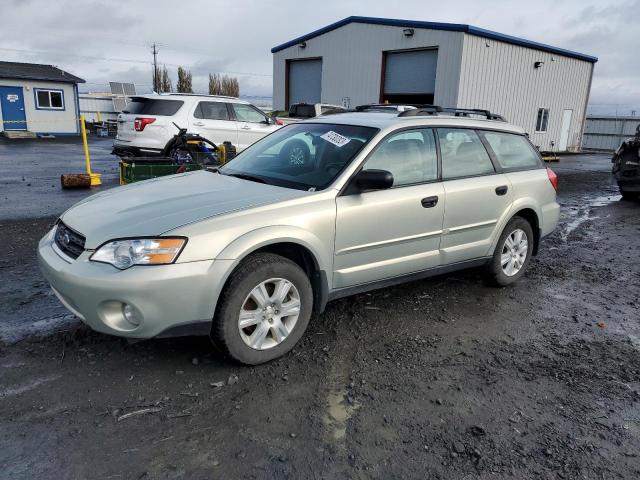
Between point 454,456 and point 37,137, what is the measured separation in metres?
28.3

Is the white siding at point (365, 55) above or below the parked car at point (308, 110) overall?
above

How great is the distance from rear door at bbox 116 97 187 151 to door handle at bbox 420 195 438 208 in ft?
26.5

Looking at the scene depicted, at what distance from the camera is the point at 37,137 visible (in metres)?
25.8

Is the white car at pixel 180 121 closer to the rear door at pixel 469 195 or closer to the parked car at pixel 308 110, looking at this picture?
the parked car at pixel 308 110

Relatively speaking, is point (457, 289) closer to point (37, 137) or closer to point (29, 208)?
point (29, 208)

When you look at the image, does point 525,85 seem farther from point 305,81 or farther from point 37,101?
point 37,101

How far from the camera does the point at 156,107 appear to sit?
1109 centimetres

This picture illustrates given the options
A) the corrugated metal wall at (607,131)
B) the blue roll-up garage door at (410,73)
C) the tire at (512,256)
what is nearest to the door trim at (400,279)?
the tire at (512,256)

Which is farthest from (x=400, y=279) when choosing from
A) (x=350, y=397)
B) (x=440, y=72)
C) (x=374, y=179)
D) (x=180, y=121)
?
(x=440, y=72)

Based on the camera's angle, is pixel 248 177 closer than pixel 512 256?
Yes

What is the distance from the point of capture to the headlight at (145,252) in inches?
117

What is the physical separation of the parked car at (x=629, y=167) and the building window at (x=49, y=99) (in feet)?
87.4

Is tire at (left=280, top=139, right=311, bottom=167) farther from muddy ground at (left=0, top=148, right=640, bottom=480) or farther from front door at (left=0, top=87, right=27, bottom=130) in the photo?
front door at (left=0, top=87, right=27, bottom=130)

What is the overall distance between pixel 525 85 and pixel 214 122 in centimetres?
1633
